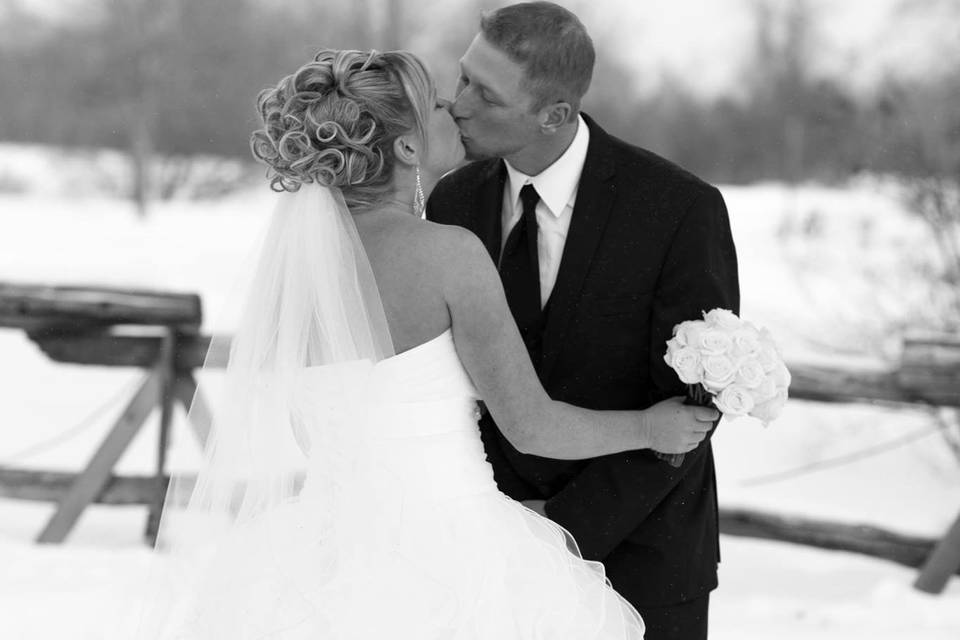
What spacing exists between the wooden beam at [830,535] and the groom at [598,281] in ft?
9.70

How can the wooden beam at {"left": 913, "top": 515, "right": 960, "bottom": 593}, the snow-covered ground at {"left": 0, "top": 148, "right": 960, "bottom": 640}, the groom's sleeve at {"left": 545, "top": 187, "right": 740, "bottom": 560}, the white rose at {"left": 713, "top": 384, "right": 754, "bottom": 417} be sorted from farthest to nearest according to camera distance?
the wooden beam at {"left": 913, "top": 515, "right": 960, "bottom": 593}
the snow-covered ground at {"left": 0, "top": 148, "right": 960, "bottom": 640}
the groom's sleeve at {"left": 545, "top": 187, "right": 740, "bottom": 560}
the white rose at {"left": 713, "top": 384, "right": 754, "bottom": 417}

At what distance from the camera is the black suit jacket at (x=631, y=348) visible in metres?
2.59

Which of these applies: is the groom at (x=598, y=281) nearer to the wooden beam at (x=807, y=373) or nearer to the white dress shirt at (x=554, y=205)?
the white dress shirt at (x=554, y=205)

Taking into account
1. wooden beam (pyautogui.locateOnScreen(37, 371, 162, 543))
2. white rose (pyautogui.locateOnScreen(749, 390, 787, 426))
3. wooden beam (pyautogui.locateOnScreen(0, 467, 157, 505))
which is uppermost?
white rose (pyautogui.locateOnScreen(749, 390, 787, 426))

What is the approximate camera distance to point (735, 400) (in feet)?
7.69

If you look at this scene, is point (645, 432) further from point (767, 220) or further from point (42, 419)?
point (767, 220)

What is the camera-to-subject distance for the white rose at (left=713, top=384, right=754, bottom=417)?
7.68 feet

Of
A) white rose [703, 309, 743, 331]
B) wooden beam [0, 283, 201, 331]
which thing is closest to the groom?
white rose [703, 309, 743, 331]

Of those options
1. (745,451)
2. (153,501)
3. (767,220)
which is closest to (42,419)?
(153,501)

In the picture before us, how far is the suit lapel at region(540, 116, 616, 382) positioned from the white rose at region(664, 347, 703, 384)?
0.36 m

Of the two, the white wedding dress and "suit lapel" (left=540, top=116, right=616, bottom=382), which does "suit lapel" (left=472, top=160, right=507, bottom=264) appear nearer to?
"suit lapel" (left=540, top=116, right=616, bottom=382)

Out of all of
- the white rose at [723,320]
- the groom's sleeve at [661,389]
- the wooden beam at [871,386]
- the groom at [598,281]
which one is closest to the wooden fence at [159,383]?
the wooden beam at [871,386]

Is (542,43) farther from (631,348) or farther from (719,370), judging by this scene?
(719,370)

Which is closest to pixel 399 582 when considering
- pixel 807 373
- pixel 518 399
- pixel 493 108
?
pixel 518 399
